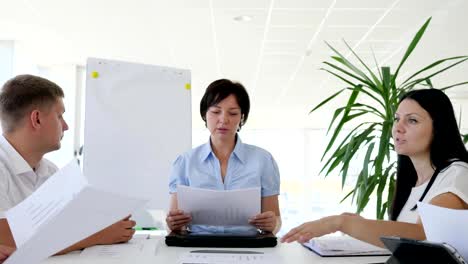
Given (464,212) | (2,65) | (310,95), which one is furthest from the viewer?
(310,95)

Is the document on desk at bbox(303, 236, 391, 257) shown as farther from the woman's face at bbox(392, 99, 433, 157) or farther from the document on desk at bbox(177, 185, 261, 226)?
the woman's face at bbox(392, 99, 433, 157)

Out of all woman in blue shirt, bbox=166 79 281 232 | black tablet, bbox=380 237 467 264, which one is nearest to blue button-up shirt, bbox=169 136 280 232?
woman in blue shirt, bbox=166 79 281 232

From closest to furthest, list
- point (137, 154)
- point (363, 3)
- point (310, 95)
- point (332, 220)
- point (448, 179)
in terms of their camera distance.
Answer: point (332, 220)
point (448, 179)
point (137, 154)
point (363, 3)
point (310, 95)

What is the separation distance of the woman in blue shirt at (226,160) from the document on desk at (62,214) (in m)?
0.81

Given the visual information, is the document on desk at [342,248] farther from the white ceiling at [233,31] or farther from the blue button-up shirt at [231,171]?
the white ceiling at [233,31]

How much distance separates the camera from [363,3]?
160 inches

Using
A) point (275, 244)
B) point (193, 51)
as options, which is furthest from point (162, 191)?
point (193, 51)

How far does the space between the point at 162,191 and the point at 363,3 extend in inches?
99.5

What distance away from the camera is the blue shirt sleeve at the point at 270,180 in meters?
1.96

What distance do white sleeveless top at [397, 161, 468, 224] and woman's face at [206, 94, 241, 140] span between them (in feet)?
2.55

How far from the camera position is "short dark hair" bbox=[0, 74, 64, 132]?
162 cm

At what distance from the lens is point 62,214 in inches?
36.1

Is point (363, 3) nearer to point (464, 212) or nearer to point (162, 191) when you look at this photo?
point (162, 191)

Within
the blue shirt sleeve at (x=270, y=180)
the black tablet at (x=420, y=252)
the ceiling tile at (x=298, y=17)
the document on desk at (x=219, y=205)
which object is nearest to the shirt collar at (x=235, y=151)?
the blue shirt sleeve at (x=270, y=180)
